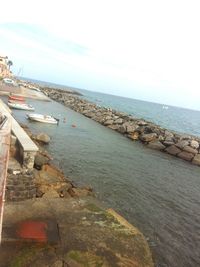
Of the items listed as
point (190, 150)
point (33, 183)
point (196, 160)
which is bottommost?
point (196, 160)

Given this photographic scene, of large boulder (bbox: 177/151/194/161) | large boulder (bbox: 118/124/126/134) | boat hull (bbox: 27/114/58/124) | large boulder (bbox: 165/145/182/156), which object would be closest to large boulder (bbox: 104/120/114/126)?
large boulder (bbox: 118/124/126/134)

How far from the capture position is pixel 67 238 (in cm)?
696

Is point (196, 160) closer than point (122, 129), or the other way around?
point (196, 160)

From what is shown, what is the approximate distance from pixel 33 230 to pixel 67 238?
0.89 meters

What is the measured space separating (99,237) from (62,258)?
1.36m

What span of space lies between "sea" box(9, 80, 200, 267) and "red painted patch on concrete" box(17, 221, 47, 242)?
4188 millimetres

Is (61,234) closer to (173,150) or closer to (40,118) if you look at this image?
(173,150)

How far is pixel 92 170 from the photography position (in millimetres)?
17719

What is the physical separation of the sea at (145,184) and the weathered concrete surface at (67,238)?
2352mm

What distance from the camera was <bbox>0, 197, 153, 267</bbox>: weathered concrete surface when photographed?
6164 mm

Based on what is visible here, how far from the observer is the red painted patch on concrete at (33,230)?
260 inches

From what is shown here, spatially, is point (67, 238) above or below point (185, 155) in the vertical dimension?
above

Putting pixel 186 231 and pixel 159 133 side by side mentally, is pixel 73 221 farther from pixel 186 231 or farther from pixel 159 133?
pixel 159 133

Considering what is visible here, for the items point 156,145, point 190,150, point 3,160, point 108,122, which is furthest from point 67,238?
point 108,122
